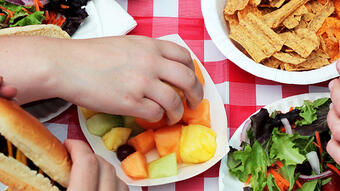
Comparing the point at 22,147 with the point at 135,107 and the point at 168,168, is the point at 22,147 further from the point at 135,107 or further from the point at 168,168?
the point at 168,168

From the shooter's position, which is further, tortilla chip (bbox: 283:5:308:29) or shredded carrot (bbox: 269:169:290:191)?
tortilla chip (bbox: 283:5:308:29)

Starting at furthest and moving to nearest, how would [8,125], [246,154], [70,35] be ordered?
[70,35] < [246,154] < [8,125]

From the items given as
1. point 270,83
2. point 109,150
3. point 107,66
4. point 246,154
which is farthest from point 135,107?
point 270,83

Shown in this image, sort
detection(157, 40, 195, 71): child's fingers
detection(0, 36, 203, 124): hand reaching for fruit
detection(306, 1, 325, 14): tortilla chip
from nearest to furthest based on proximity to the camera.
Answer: detection(0, 36, 203, 124): hand reaching for fruit < detection(157, 40, 195, 71): child's fingers < detection(306, 1, 325, 14): tortilla chip

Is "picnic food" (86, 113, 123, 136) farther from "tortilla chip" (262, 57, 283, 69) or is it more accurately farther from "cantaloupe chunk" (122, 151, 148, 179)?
"tortilla chip" (262, 57, 283, 69)

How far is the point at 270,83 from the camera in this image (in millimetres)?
1359

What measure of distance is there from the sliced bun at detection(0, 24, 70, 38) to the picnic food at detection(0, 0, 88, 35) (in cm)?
11

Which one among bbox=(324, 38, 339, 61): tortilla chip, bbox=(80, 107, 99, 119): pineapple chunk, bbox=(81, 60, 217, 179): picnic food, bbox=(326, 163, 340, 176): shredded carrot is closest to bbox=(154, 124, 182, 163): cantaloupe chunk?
bbox=(81, 60, 217, 179): picnic food

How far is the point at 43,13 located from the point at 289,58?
820 mm

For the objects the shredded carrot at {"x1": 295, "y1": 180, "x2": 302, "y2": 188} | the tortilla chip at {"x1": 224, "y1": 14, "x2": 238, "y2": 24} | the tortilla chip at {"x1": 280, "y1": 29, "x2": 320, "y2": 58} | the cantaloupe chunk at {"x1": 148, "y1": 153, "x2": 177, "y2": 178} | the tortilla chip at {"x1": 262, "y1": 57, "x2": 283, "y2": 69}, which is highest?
the tortilla chip at {"x1": 224, "y1": 14, "x2": 238, "y2": 24}

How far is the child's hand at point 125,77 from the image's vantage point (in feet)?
3.22

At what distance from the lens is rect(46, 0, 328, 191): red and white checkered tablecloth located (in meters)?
1.28

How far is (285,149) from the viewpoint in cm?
115

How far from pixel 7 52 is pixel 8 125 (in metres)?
0.37
